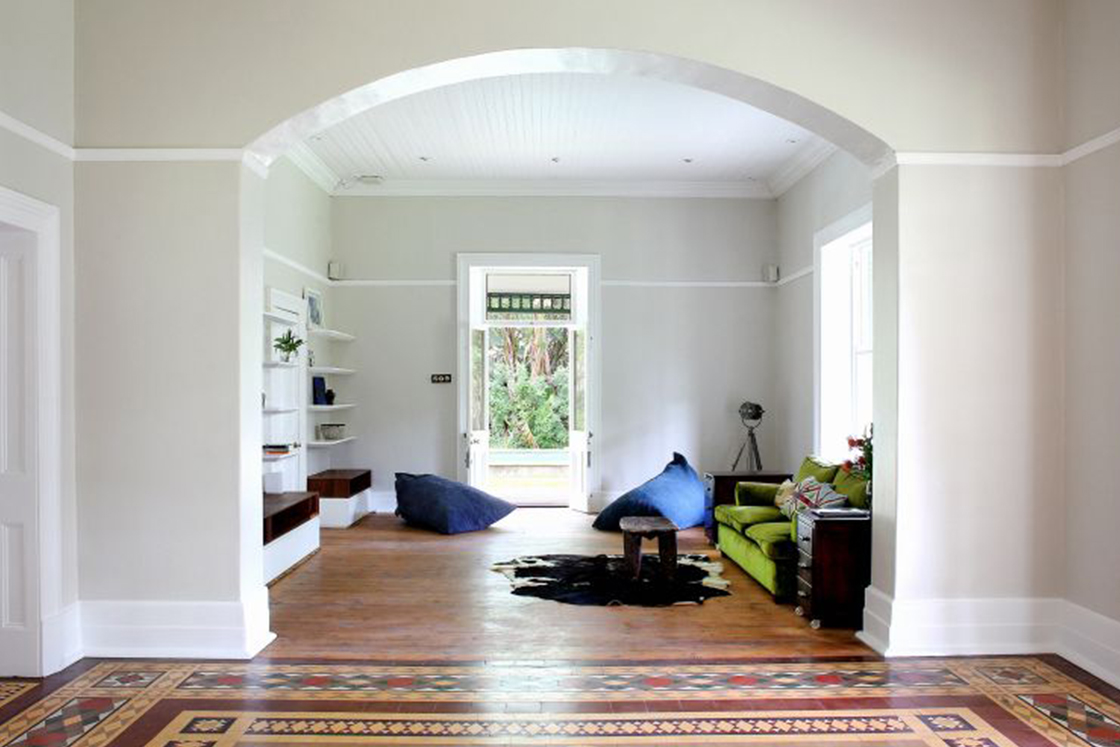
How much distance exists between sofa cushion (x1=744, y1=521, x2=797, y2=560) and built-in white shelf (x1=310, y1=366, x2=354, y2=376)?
4521 millimetres

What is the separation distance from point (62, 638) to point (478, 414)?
17.3ft

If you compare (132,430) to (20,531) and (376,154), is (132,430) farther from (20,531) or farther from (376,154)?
(376,154)

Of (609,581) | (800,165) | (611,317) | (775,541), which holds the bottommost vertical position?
(609,581)

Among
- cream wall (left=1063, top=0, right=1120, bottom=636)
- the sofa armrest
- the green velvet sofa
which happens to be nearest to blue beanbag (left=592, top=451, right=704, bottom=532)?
the green velvet sofa

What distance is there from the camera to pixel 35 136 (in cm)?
368

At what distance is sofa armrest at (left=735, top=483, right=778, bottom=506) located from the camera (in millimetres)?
6383

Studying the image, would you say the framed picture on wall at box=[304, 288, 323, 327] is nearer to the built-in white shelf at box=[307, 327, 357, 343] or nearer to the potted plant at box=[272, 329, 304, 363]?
the built-in white shelf at box=[307, 327, 357, 343]

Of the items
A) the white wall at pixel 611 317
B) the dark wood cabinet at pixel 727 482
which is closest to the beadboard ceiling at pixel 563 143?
the white wall at pixel 611 317

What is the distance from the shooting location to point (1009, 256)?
4027 mm

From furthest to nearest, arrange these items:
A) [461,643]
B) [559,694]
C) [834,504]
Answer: [834,504] < [461,643] < [559,694]

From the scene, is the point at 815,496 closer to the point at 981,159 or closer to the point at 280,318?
the point at 981,159

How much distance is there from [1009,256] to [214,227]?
3.99 metres

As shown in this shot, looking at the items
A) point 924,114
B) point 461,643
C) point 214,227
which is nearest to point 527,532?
point 461,643

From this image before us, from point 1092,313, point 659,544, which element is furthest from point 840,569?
point 1092,313
